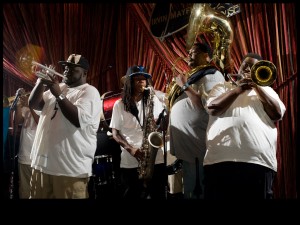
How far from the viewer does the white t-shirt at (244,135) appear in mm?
3705

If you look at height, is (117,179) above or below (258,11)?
below

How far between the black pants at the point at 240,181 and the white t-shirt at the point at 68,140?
121cm

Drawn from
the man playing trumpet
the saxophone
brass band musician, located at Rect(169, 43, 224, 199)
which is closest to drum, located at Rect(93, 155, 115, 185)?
the saxophone

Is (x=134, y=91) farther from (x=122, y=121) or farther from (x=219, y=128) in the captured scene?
(x=219, y=128)

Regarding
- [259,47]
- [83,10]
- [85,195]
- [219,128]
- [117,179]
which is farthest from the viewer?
[83,10]

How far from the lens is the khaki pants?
4.04 meters

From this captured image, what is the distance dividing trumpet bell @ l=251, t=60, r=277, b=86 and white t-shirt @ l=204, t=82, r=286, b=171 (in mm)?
212

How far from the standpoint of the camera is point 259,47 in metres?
5.84

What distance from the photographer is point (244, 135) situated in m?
3.76

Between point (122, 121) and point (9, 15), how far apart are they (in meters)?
4.25

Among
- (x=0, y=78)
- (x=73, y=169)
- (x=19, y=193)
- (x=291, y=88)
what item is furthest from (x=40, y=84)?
(x=291, y=88)

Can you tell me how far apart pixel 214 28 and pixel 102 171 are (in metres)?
2.19

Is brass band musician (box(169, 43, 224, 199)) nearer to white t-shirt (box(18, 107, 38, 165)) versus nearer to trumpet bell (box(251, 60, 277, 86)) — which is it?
trumpet bell (box(251, 60, 277, 86))

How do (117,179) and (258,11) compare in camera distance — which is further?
(258,11)
